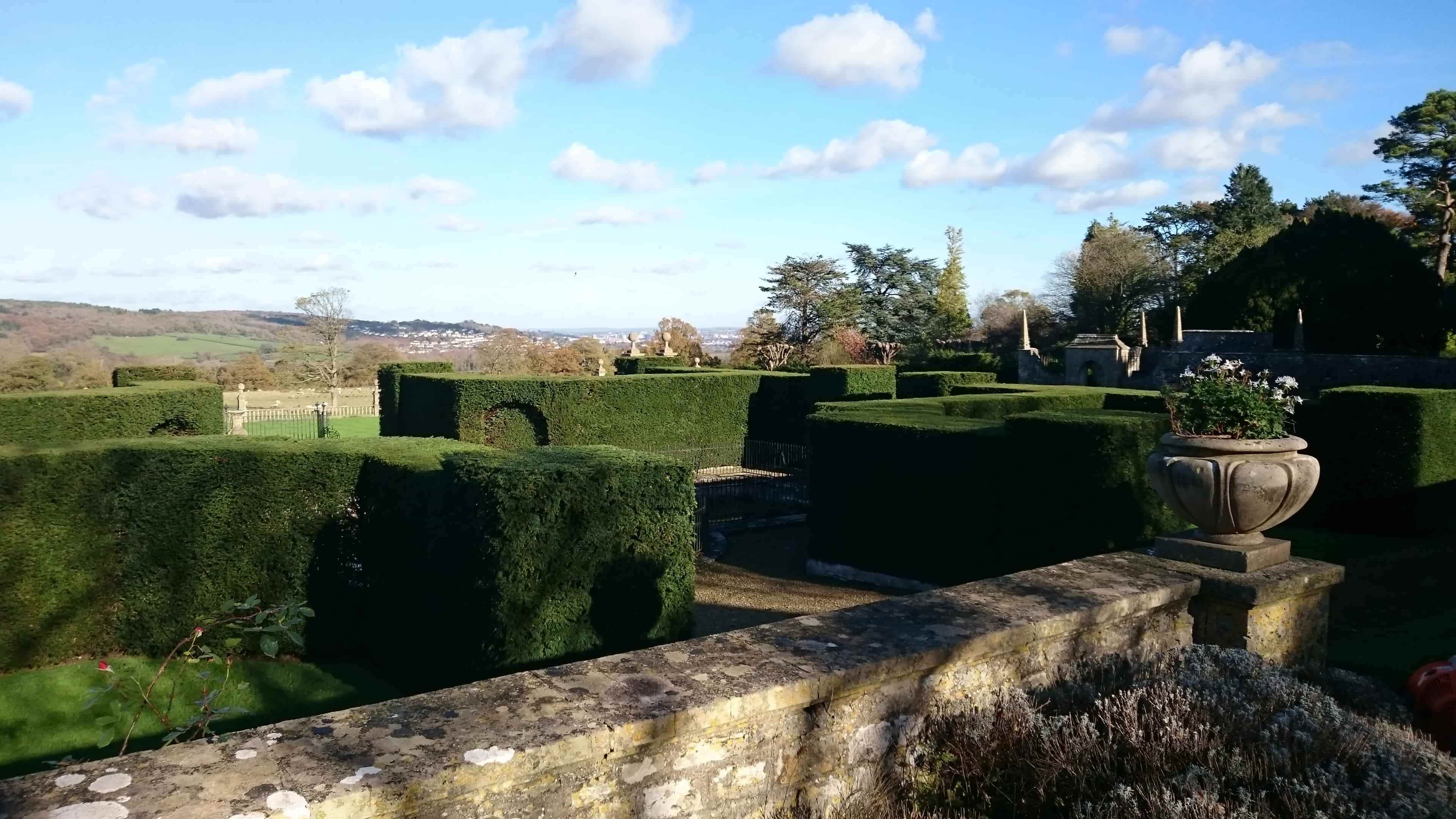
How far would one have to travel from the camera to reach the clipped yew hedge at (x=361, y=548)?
22.2 ft

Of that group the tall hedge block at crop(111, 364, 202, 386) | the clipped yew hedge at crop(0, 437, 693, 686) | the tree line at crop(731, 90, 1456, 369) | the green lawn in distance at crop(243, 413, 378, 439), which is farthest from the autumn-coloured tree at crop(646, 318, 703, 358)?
the clipped yew hedge at crop(0, 437, 693, 686)

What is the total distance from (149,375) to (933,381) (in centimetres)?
2061

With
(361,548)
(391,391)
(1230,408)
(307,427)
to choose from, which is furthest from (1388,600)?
(307,427)

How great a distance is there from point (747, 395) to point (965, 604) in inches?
809

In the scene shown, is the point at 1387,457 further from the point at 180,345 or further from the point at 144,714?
the point at 180,345

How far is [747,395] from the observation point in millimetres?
24594

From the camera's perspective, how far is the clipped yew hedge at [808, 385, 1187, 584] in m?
9.88

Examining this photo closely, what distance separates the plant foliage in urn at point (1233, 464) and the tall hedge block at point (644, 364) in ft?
79.3

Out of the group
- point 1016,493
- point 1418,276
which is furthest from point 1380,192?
point 1016,493

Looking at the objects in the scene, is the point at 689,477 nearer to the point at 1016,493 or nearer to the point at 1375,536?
the point at 1016,493

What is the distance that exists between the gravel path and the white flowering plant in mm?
5548

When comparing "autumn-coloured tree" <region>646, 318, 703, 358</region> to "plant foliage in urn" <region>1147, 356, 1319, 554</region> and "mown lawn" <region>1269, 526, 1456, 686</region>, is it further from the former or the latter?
"plant foliage in urn" <region>1147, 356, 1319, 554</region>

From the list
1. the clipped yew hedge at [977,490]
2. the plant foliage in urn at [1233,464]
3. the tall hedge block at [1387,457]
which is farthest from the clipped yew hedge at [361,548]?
the tall hedge block at [1387,457]

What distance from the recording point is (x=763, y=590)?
40.6 feet
